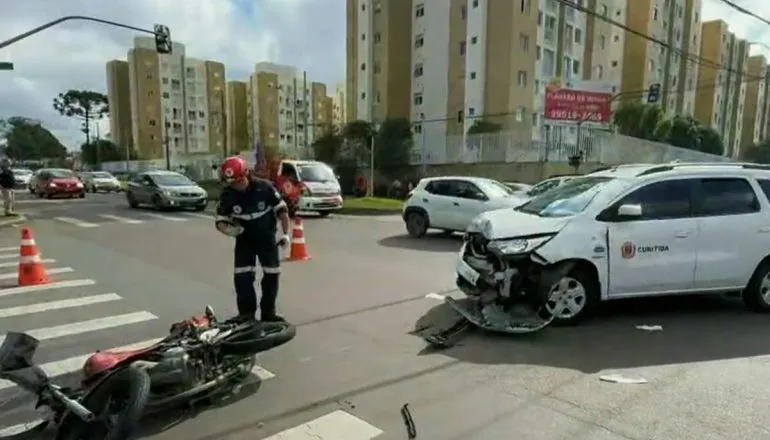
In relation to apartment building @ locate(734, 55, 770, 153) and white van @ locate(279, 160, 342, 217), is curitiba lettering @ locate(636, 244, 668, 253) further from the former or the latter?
apartment building @ locate(734, 55, 770, 153)

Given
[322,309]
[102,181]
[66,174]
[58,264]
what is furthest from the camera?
[102,181]

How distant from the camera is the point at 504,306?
557cm

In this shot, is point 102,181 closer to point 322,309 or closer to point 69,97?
point 322,309

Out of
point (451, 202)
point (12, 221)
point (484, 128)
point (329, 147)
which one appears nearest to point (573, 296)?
point (451, 202)

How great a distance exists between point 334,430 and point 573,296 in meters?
3.20

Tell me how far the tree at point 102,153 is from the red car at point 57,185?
171 feet

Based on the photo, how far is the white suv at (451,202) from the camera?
12258 mm

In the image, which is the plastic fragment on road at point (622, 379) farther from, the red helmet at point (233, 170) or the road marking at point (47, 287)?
the road marking at point (47, 287)

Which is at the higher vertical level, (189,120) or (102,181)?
(189,120)

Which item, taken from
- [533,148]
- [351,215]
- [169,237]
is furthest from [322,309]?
[533,148]

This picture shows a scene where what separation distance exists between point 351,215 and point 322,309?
13.8 m

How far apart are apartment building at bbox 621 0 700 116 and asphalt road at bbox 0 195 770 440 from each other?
52501 mm

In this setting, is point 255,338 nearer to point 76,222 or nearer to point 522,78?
point 76,222

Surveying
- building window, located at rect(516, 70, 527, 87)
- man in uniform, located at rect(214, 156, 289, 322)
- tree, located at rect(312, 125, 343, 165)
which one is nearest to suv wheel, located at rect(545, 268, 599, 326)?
man in uniform, located at rect(214, 156, 289, 322)
